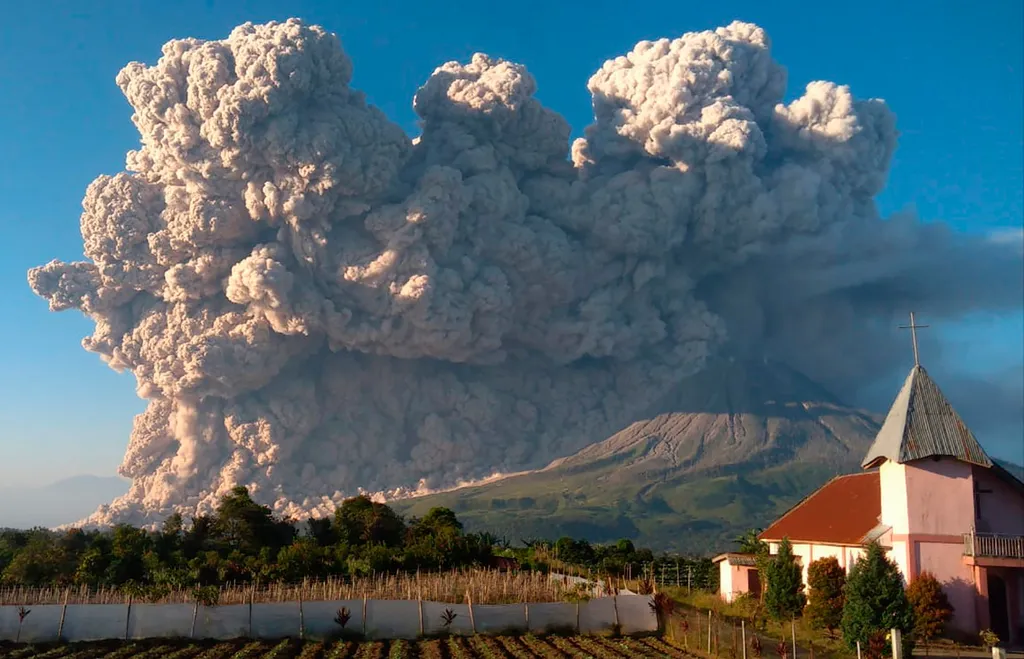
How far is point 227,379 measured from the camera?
3243 inches

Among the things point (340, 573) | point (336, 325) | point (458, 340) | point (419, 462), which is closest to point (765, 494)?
point (419, 462)

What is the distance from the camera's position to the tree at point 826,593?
26125 millimetres

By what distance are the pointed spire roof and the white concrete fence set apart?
753cm

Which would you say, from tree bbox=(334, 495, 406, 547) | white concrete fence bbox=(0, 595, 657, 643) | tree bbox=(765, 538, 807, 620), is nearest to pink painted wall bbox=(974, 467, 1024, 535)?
tree bbox=(765, 538, 807, 620)

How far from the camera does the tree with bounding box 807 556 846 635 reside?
85.7 feet

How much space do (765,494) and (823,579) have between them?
88.7 meters

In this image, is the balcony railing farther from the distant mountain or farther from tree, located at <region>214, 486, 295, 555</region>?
the distant mountain

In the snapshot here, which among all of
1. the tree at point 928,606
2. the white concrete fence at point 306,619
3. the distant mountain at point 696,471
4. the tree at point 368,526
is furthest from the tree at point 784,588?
the distant mountain at point 696,471

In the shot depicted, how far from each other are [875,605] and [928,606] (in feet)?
11.0

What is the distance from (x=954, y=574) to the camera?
25562mm

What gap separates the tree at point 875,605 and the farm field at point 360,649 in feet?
12.4

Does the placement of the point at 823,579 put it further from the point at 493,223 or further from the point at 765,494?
the point at 765,494

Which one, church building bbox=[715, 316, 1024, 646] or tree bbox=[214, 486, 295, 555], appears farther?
tree bbox=[214, 486, 295, 555]

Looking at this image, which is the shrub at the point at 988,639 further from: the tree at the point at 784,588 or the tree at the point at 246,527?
the tree at the point at 246,527
